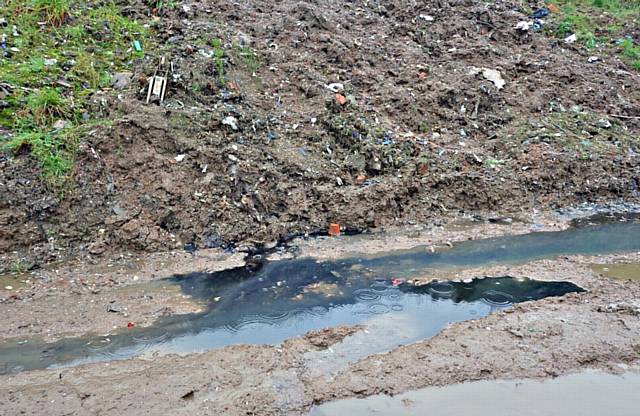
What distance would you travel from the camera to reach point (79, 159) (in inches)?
199

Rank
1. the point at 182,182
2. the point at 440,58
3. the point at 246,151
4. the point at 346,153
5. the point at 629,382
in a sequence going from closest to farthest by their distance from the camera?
the point at 629,382, the point at 182,182, the point at 246,151, the point at 346,153, the point at 440,58

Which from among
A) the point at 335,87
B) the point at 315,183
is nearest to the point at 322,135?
the point at 315,183

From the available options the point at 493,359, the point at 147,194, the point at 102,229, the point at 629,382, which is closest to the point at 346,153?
the point at 147,194

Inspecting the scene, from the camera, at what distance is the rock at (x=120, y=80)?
5.91m

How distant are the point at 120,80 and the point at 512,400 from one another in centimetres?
514

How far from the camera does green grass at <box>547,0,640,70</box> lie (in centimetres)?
873

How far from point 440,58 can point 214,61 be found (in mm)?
3385

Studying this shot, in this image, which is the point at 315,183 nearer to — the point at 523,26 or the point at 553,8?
the point at 523,26

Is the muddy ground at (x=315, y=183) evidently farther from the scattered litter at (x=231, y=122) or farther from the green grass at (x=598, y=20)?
the green grass at (x=598, y=20)

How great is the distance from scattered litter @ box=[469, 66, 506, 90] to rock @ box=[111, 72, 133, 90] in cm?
451

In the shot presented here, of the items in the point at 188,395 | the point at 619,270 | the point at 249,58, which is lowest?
the point at 188,395

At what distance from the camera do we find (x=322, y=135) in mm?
6070

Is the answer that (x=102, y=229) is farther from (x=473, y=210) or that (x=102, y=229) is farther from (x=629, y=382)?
(x=629, y=382)

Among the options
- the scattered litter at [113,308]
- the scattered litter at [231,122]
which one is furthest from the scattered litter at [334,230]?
the scattered litter at [113,308]
